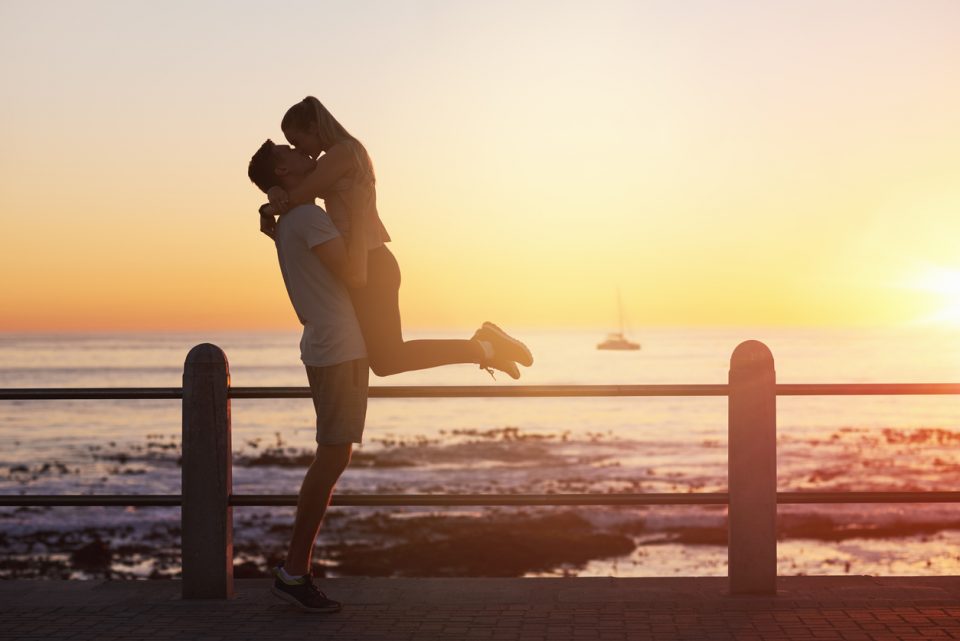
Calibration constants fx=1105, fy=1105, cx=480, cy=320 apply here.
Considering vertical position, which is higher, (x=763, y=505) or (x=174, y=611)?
(x=763, y=505)

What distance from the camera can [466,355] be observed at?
5.50 meters

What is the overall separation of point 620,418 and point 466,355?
4691 cm

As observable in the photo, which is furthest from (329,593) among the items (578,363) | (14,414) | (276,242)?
(578,363)

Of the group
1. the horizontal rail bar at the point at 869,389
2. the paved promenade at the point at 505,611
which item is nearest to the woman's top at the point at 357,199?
the paved promenade at the point at 505,611

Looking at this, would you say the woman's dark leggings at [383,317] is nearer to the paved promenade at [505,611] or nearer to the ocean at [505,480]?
the paved promenade at [505,611]

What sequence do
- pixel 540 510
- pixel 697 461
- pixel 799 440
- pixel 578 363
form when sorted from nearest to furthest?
pixel 540 510 → pixel 697 461 → pixel 799 440 → pixel 578 363

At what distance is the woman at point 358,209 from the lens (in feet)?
16.3

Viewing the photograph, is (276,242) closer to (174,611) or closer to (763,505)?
(174,611)

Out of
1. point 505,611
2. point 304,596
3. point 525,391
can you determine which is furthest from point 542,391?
point 304,596

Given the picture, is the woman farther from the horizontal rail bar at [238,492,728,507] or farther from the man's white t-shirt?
the horizontal rail bar at [238,492,728,507]

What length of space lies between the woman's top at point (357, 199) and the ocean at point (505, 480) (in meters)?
11.8

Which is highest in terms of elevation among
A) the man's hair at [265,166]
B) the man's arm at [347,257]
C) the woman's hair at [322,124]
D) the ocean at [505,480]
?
the woman's hair at [322,124]

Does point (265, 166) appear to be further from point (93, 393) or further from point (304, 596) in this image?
point (304, 596)

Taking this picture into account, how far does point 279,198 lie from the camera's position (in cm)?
500
